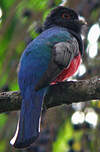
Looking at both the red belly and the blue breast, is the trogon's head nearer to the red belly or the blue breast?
the blue breast

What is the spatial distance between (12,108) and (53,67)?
1.82 feet

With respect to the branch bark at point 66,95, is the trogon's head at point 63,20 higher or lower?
higher

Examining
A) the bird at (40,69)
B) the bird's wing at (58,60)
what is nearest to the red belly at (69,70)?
the bird at (40,69)

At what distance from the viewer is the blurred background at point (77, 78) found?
4791 mm

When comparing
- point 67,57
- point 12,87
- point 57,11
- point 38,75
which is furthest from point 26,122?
point 57,11

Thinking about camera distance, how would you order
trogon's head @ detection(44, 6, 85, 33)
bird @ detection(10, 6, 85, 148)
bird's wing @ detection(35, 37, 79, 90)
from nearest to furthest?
bird @ detection(10, 6, 85, 148) < bird's wing @ detection(35, 37, 79, 90) < trogon's head @ detection(44, 6, 85, 33)

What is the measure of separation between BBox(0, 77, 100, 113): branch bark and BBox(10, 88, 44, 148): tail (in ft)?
0.36

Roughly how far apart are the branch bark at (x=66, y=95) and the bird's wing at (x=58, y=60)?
0.15m


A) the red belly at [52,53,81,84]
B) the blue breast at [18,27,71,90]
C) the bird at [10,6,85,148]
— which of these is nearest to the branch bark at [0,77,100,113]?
the bird at [10,6,85,148]

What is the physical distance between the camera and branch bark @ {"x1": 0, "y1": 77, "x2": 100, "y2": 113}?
387 cm

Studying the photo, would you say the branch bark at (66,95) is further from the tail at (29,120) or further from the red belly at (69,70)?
the red belly at (69,70)

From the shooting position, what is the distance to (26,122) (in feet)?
12.7

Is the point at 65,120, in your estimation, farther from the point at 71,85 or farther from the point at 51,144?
the point at 71,85

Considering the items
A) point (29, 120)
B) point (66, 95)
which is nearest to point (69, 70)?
point (66, 95)
